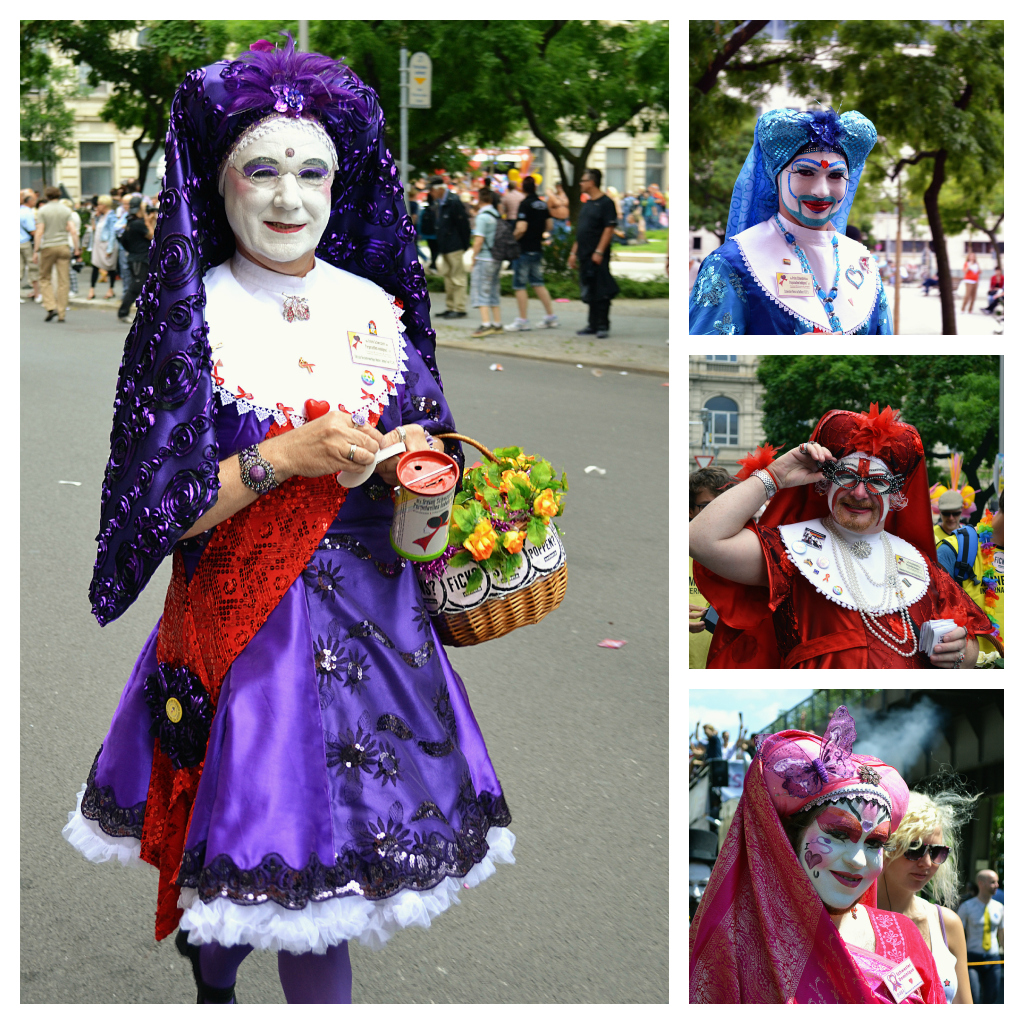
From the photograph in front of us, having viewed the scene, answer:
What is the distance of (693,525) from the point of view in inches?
103

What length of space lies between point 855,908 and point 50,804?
2520 mm

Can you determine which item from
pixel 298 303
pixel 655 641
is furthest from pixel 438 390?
pixel 655 641

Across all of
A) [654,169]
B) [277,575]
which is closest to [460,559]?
[277,575]

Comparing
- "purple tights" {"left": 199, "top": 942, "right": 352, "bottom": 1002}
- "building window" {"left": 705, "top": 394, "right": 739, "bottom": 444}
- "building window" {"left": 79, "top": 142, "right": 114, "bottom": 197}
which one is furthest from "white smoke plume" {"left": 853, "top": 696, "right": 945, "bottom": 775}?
"building window" {"left": 79, "top": 142, "right": 114, "bottom": 197}

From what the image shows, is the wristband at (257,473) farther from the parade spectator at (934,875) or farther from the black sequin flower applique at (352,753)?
the parade spectator at (934,875)

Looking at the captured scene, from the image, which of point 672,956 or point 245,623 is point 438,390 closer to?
point 245,623

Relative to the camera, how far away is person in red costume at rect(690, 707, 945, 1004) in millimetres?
2365

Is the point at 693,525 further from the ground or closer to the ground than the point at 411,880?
further from the ground

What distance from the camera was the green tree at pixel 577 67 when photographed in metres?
15.8

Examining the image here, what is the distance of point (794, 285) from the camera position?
256 cm

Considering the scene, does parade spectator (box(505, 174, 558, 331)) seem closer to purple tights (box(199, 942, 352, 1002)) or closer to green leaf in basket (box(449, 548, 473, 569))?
green leaf in basket (box(449, 548, 473, 569))

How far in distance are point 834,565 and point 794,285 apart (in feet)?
1.98

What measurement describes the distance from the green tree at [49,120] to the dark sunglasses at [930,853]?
31785 millimetres
